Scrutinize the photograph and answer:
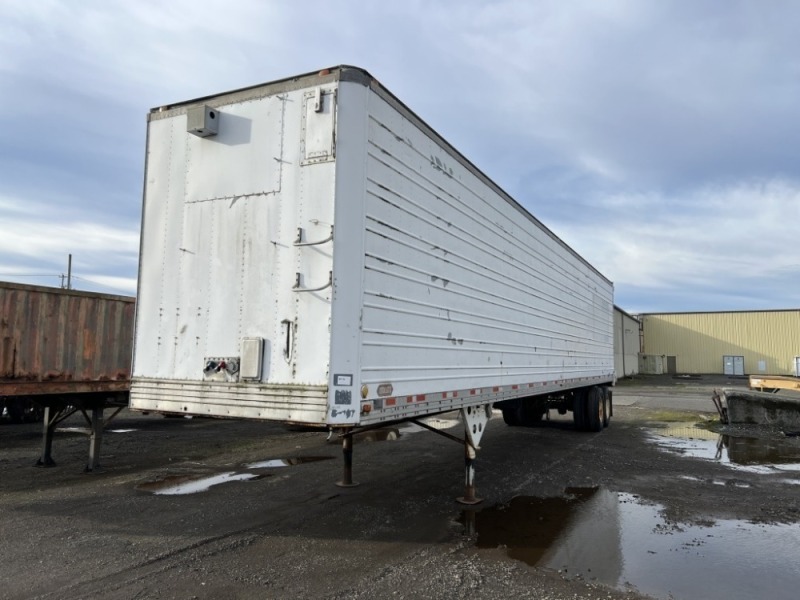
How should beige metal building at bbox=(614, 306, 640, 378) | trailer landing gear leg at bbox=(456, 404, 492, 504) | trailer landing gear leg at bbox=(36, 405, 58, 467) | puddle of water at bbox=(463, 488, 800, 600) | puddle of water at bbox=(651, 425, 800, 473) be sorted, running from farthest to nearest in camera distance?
beige metal building at bbox=(614, 306, 640, 378), puddle of water at bbox=(651, 425, 800, 473), trailer landing gear leg at bbox=(36, 405, 58, 467), trailer landing gear leg at bbox=(456, 404, 492, 504), puddle of water at bbox=(463, 488, 800, 600)

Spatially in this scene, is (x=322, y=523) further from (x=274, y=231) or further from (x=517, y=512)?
(x=274, y=231)

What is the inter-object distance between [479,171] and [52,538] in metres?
6.33

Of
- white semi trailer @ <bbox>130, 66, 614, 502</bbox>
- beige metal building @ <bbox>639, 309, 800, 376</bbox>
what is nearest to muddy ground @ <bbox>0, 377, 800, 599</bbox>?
white semi trailer @ <bbox>130, 66, 614, 502</bbox>

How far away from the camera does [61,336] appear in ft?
27.2

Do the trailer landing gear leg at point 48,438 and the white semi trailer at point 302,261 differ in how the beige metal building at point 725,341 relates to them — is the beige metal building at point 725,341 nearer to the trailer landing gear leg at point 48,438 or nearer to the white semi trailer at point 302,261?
the white semi trailer at point 302,261

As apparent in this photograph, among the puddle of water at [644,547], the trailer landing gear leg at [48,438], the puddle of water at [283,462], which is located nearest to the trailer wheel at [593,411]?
the puddle of water at [644,547]

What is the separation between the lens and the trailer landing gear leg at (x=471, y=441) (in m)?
6.86

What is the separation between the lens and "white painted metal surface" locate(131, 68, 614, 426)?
15.1 feet

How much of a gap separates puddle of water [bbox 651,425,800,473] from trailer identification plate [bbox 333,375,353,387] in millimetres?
8337

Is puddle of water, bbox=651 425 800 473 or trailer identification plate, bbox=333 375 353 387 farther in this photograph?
puddle of water, bbox=651 425 800 473

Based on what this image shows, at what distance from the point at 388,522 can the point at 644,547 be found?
2.66 m

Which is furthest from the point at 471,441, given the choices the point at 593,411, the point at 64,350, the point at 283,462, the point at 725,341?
the point at 725,341

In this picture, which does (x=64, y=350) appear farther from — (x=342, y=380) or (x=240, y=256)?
(x=342, y=380)

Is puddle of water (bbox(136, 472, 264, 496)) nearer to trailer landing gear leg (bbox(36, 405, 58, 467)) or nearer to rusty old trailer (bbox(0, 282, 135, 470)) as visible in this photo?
rusty old trailer (bbox(0, 282, 135, 470))
